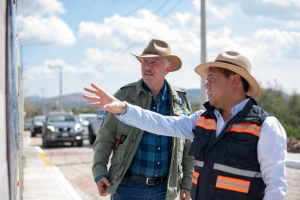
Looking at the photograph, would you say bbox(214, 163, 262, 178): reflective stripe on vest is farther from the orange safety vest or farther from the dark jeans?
the dark jeans

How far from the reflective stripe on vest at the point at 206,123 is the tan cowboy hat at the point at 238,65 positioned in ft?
1.10

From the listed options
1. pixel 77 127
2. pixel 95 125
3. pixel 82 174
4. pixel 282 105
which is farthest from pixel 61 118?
pixel 282 105

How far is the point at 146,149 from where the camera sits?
418 cm

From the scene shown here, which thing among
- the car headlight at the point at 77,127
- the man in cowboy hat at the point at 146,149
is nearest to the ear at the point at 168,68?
the man in cowboy hat at the point at 146,149

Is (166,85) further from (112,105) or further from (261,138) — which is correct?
(261,138)

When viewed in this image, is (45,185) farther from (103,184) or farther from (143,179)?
(143,179)

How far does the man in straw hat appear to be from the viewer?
2.88 meters

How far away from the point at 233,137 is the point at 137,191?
1364 mm

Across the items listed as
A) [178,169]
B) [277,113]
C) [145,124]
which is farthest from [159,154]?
[277,113]

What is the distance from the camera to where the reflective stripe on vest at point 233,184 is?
293 centimetres

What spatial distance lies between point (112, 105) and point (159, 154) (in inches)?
45.9

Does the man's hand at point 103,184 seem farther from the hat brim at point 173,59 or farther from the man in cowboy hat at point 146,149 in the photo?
the hat brim at point 173,59

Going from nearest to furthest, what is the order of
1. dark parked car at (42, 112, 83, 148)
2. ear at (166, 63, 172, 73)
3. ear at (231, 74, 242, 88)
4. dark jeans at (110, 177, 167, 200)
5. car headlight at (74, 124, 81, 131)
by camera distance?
ear at (231, 74, 242, 88) → dark jeans at (110, 177, 167, 200) → ear at (166, 63, 172, 73) → dark parked car at (42, 112, 83, 148) → car headlight at (74, 124, 81, 131)

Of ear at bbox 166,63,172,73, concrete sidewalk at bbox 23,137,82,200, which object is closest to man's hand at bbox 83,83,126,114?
ear at bbox 166,63,172,73
